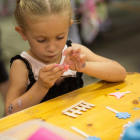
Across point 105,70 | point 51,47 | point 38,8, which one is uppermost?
point 38,8

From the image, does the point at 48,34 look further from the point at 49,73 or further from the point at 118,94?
the point at 118,94

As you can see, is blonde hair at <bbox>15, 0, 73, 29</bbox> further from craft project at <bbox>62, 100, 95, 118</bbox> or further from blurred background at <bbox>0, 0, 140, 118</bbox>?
blurred background at <bbox>0, 0, 140, 118</bbox>

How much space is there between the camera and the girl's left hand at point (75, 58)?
843 mm

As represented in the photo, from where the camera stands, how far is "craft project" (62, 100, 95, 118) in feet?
2.21

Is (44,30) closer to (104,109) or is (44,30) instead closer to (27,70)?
(27,70)

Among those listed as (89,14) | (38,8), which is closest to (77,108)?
(38,8)

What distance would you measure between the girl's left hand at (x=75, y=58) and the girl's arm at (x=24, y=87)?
0.24 feet

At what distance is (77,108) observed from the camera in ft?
2.31

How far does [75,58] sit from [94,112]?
0.29 meters

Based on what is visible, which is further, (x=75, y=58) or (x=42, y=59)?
(x=42, y=59)

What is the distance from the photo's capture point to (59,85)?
0.99m

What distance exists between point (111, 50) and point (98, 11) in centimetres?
81

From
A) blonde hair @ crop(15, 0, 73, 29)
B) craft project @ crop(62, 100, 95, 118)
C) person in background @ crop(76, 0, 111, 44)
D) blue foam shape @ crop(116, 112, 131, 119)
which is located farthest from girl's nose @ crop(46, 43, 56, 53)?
person in background @ crop(76, 0, 111, 44)

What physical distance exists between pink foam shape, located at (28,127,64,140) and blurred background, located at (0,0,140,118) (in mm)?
1356
